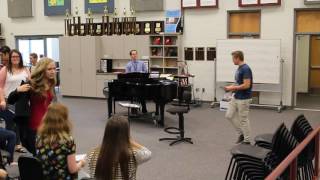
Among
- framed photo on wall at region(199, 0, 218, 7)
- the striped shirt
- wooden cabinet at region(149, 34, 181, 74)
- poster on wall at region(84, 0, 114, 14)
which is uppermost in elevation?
poster on wall at region(84, 0, 114, 14)

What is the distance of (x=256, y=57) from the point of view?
10.1 meters

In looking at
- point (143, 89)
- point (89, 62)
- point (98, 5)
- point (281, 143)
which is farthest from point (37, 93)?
point (98, 5)

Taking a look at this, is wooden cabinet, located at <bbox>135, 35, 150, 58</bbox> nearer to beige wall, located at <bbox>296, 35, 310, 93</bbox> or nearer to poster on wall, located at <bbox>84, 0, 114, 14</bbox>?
poster on wall, located at <bbox>84, 0, 114, 14</bbox>

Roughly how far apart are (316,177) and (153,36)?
24.4 feet

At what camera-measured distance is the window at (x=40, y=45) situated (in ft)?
44.9

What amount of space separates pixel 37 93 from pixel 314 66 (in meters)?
10.4

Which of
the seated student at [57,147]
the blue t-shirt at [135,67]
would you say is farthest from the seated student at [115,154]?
the blue t-shirt at [135,67]

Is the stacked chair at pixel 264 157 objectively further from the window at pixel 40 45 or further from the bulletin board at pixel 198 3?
the window at pixel 40 45

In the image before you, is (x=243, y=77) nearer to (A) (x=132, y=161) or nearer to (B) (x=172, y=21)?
(A) (x=132, y=161)

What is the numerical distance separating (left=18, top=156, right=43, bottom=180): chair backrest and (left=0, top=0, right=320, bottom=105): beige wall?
8133 mm

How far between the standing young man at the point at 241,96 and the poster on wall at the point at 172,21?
504cm

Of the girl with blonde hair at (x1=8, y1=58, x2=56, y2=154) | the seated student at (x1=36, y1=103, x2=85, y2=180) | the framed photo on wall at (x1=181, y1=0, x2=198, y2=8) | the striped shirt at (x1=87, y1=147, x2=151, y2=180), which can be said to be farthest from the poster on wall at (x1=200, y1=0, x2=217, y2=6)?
the striped shirt at (x1=87, y1=147, x2=151, y2=180)

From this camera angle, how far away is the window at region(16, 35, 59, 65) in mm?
13691

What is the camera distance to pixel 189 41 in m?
11.3
